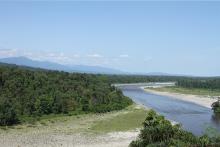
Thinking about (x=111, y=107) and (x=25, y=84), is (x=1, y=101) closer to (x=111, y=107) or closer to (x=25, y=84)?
(x=25, y=84)

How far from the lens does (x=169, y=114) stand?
352ft

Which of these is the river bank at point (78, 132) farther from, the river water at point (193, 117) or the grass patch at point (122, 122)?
the river water at point (193, 117)

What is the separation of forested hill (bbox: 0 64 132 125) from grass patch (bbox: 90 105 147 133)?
25.6ft

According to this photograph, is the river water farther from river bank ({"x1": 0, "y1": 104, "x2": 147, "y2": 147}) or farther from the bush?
the bush

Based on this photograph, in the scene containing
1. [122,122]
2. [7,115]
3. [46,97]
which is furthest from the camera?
[46,97]

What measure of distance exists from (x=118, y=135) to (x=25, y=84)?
1571 inches

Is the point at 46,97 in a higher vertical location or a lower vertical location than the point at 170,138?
higher

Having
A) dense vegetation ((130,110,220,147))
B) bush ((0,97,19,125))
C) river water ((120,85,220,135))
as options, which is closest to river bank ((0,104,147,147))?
bush ((0,97,19,125))

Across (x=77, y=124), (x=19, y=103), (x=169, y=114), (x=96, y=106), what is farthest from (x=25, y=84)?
(x=169, y=114)

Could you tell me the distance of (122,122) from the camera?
8706cm

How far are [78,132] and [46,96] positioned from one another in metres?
28.1

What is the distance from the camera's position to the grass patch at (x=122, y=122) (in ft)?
261

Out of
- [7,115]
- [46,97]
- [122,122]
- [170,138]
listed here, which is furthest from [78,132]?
[170,138]

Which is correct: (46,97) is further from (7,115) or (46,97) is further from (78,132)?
(78,132)
